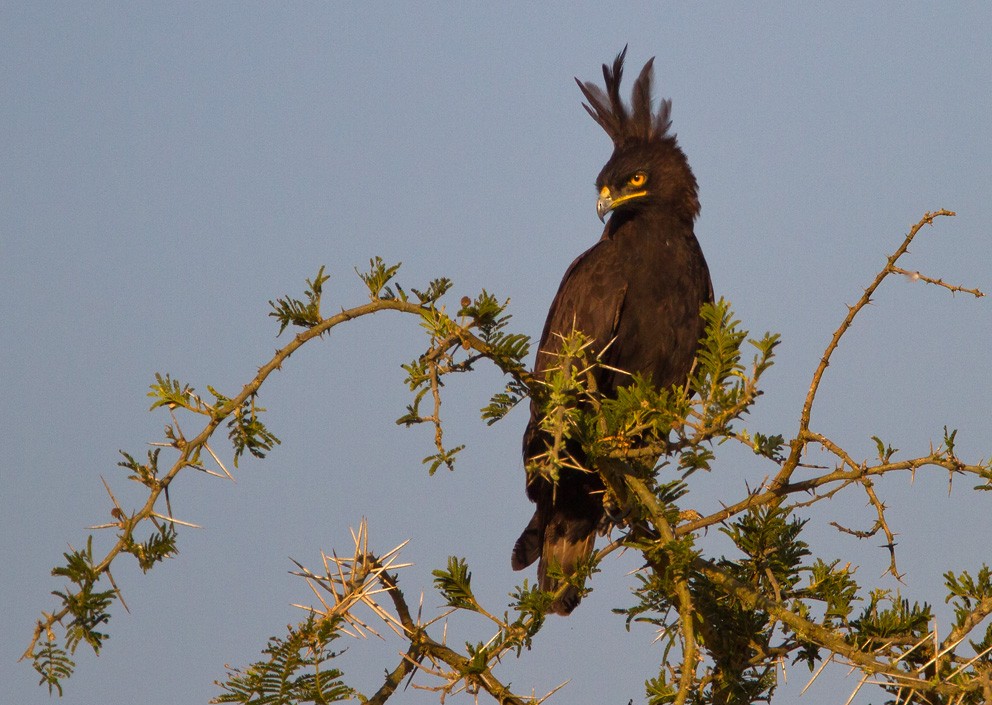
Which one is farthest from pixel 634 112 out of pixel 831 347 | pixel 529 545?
pixel 831 347

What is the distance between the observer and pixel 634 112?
24.0 ft

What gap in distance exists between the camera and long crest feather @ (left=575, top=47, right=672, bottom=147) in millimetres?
7273

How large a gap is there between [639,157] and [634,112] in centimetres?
59

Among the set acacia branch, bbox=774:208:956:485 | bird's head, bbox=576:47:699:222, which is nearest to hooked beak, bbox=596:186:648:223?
bird's head, bbox=576:47:699:222

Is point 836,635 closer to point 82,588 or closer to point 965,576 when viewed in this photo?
point 965,576

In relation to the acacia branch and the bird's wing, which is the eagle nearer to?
the bird's wing

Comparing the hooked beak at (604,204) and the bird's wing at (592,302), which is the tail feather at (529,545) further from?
the hooked beak at (604,204)

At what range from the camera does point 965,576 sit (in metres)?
3.29

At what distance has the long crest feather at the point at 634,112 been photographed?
727 centimetres

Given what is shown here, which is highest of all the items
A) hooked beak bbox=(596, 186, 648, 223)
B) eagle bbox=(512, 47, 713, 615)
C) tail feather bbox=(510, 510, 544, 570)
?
hooked beak bbox=(596, 186, 648, 223)

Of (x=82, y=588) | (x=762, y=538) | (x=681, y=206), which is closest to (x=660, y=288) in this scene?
(x=681, y=206)

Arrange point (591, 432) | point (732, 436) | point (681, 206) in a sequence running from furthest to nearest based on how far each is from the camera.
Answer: point (681, 206) → point (591, 432) → point (732, 436)

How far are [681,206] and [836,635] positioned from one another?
4.14 m

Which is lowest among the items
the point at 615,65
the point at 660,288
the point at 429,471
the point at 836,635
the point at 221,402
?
the point at 836,635
